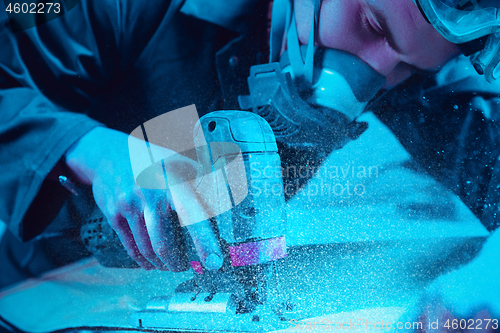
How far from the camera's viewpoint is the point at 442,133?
0.53 metres

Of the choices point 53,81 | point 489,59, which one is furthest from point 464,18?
point 53,81

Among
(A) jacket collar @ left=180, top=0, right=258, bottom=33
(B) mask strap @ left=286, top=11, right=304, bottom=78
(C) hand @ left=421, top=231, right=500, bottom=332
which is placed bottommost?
(C) hand @ left=421, top=231, right=500, bottom=332

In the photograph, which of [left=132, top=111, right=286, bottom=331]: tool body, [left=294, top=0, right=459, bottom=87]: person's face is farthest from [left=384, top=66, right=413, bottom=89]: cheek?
[left=132, top=111, right=286, bottom=331]: tool body

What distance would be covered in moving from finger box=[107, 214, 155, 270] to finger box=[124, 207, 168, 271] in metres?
0.02

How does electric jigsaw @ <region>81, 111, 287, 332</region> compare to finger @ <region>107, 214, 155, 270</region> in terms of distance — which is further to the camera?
finger @ <region>107, 214, 155, 270</region>

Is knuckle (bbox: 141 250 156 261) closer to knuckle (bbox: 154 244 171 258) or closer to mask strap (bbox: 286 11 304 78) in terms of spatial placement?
knuckle (bbox: 154 244 171 258)

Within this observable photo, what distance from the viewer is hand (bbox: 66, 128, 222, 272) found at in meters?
0.55

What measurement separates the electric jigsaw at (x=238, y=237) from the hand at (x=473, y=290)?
0.29 metres

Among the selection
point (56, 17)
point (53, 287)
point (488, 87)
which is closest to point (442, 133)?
point (488, 87)

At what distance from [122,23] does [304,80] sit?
16.2 inches

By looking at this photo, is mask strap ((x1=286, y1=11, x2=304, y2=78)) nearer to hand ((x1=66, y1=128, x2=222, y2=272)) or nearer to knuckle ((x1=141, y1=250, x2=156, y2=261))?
hand ((x1=66, y1=128, x2=222, y2=272))

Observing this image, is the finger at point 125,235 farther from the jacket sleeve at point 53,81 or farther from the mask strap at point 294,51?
the mask strap at point 294,51

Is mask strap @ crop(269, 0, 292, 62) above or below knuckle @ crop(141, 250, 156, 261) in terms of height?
above

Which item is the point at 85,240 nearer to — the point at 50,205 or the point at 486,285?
the point at 50,205
